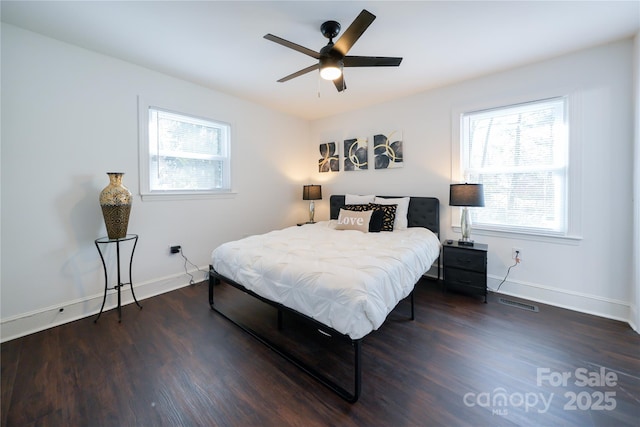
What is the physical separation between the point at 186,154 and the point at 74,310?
200cm

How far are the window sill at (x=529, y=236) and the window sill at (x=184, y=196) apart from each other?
3.20m

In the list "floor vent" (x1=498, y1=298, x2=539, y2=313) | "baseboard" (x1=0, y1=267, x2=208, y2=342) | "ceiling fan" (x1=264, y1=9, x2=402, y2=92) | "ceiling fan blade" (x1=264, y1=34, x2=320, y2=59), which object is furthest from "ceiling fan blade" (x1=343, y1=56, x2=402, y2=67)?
"baseboard" (x1=0, y1=267, x2=208, y2=342)

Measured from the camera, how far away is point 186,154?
325 centimetres

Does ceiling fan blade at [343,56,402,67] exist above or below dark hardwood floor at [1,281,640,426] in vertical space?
above

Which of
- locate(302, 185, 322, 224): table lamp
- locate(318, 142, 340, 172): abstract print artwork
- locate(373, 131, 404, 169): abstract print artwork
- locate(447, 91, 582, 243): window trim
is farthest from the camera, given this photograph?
locate(318, 142, 340, 172): abstract print artwork

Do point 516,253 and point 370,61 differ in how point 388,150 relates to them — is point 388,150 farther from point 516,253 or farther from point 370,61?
point 516,253

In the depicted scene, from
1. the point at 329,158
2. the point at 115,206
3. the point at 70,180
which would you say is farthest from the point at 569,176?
the point at 70,180

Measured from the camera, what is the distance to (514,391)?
1544mm

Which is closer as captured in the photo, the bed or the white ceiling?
the bed

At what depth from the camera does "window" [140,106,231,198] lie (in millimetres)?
2943

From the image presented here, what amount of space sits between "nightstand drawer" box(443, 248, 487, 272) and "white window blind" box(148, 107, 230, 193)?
10.1ft

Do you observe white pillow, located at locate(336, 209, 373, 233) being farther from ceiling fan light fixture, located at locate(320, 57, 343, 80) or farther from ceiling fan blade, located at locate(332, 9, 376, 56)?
ceiling fan blade, located at locate(332, 9, 376, 56)

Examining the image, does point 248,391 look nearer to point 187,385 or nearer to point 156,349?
point 187,385

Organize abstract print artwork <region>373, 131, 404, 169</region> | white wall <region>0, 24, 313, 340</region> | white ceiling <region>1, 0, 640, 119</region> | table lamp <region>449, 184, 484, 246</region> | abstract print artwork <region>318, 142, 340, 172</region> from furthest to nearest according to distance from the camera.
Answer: abstract print artwork <region>318, 142, 340, 172</region> → abstract print artwork <region>373, 131, 404, 169</region> → table lamp <region>449, 184, 484, 246</region> → white wall <region>0, 24, 313, 340</region> → white ceiling <region>1, 0, 640, 119</region>
